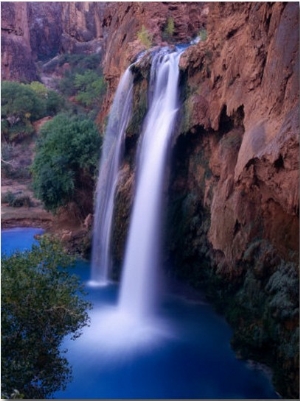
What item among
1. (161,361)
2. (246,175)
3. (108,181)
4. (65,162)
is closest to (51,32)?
(65,162)

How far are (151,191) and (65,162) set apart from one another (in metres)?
5.87

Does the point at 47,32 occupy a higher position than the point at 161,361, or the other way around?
the point at 47,32

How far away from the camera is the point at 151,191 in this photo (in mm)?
12195

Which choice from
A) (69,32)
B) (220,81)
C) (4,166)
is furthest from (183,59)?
(69,32)

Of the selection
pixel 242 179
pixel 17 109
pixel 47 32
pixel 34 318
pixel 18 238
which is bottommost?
pixel 18 238

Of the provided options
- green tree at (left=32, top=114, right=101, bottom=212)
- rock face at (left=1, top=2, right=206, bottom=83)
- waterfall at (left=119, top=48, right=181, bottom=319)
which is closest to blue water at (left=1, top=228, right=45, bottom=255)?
green tree at (left=32, top=114, right=101, bottom=212)

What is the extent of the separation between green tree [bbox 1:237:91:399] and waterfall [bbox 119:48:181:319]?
522 cm

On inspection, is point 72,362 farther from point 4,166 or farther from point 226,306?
point 4,166

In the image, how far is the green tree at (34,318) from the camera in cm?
565

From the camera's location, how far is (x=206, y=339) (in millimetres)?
9492

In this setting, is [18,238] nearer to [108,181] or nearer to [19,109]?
[108,181]

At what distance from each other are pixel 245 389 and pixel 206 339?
1.76 m

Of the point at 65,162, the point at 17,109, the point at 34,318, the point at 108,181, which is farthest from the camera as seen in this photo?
the point at 17,109

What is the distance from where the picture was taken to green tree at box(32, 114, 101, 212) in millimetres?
16734
